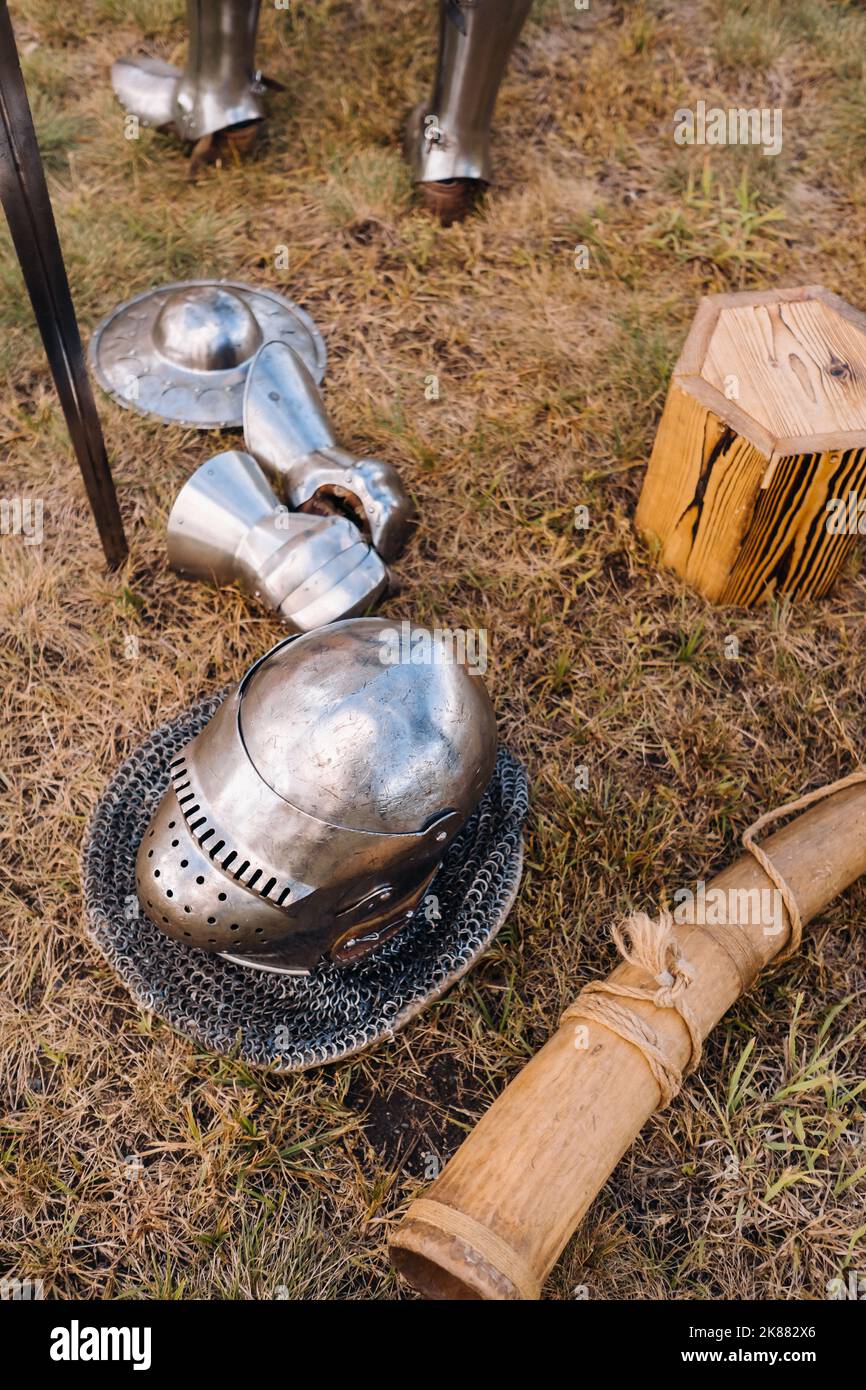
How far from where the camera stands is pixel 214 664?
128 inches

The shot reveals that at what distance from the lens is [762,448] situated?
290cm

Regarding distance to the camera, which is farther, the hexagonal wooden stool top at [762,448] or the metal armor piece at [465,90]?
the metal armor piece at [465,90]

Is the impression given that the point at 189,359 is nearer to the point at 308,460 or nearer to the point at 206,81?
the point at 308,460

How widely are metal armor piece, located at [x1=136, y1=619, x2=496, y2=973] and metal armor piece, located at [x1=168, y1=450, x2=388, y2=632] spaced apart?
1.85ft

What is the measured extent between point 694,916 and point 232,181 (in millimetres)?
3476

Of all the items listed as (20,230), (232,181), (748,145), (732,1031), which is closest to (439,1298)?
(732,1031)

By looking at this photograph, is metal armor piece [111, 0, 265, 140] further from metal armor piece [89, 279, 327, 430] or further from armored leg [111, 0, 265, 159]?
metal armor piece [89, 279, 327, 430]

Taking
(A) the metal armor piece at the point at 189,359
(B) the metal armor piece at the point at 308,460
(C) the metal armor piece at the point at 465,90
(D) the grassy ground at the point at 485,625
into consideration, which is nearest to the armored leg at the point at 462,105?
(C) the metal armor piece at the point at 465,90

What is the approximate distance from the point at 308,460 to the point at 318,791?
4.67 feet

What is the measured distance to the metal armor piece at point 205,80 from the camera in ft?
13.6

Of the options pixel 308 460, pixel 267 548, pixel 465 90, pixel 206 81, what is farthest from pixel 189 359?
pixel 465 90

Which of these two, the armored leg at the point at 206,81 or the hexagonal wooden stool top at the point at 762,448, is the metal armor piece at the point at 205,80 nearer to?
the armored leg at the point at 206,81

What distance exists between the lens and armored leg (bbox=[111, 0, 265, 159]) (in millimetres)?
4152

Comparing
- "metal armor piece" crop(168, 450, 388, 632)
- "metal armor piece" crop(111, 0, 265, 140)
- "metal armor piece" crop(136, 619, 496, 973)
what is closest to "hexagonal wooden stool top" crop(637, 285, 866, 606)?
"metal armor piece" crop(168, 450, 388, 632)
